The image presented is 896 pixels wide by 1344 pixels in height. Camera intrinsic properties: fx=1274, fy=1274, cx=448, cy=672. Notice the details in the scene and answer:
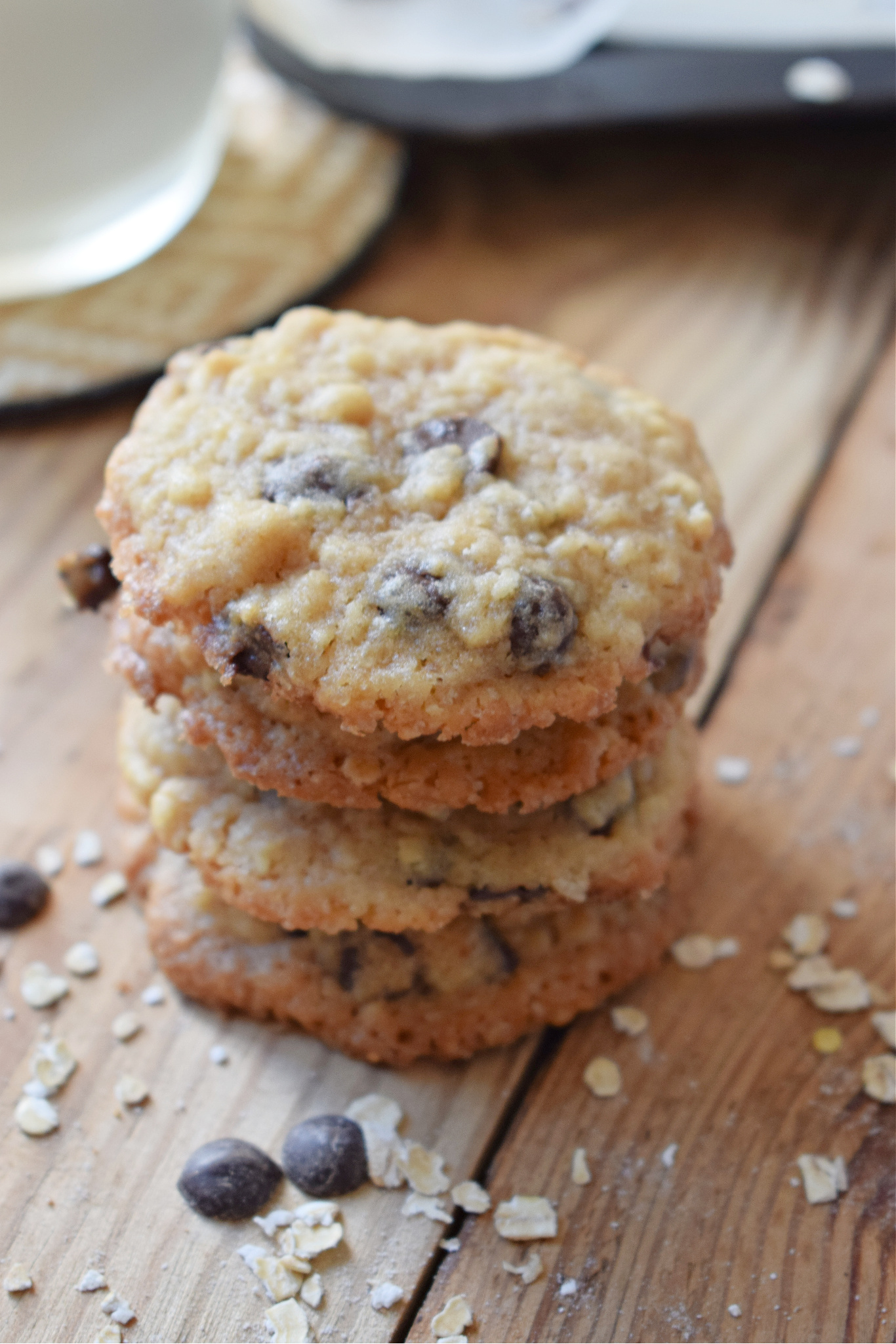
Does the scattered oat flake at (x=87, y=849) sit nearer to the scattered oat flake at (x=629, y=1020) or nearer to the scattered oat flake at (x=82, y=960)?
the scattered oat flake at (x=82, y=960)

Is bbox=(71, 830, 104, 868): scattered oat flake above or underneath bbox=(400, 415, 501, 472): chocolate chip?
underneath

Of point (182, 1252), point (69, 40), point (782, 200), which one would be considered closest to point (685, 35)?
point (782, 200)

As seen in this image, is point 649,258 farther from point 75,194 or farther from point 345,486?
point 345,486

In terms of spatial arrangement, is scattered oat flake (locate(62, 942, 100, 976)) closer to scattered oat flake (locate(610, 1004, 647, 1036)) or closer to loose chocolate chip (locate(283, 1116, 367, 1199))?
loose chocolate chip (locate(283, 1116, 367, 1199))

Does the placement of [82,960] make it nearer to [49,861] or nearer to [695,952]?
[49,861]

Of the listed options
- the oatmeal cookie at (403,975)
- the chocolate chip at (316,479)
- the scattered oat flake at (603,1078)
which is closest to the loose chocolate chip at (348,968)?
the oatmeal cookie at (403,975)

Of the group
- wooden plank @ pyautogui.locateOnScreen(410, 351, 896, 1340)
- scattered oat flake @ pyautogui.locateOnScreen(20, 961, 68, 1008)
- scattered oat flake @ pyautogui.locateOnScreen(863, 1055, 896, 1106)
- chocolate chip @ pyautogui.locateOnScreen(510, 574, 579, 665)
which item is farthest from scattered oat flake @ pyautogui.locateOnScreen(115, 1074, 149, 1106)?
scattered oat flake @ pyautogui.locateOnScreen(863, 1055, 896, 1106)
